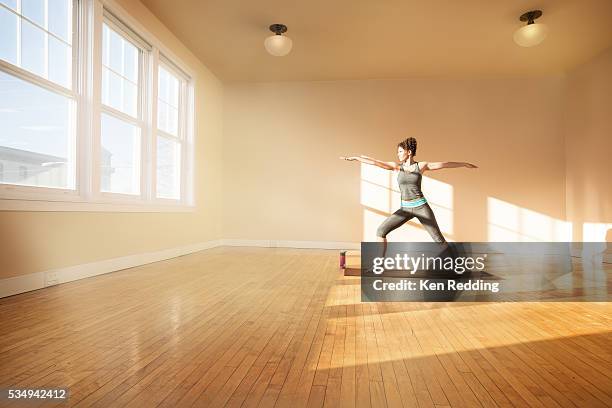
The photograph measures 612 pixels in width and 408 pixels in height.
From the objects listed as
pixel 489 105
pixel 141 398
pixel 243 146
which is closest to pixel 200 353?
pixel 141 398

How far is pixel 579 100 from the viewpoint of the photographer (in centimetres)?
652

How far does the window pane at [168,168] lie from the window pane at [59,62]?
1.79 m

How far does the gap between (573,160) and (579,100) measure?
97cm

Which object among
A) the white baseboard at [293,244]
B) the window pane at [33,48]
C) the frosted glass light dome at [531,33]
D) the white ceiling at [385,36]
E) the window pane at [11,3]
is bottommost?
the white baseboard at [293,244]

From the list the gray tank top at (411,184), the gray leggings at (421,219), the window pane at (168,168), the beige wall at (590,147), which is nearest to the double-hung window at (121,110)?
the window pane at (168,168)

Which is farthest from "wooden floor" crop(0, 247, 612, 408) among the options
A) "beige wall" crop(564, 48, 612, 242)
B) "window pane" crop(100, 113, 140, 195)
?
"beige wall" crop(564, 48, 612, 242)

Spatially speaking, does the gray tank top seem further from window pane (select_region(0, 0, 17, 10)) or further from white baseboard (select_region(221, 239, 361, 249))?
window pane (select_region(0, 0, 17, 10))

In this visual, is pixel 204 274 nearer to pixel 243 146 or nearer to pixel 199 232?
pixel 199 232

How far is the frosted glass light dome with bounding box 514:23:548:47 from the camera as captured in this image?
4.81 metres

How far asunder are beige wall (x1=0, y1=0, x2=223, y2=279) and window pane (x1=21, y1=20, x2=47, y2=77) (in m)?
1.21

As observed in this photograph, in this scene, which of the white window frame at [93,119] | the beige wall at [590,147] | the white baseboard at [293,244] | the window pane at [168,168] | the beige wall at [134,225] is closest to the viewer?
the beige wall at [134,225]

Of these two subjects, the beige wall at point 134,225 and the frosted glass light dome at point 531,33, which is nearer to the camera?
the beige wall at point 134,225

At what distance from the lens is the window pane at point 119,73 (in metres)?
4.34

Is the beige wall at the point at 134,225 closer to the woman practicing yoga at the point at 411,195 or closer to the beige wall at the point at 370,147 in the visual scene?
the beige wall at the point at 370,147
